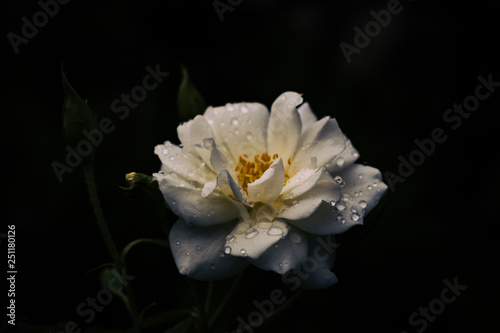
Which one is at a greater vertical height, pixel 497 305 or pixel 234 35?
pixel 234 35

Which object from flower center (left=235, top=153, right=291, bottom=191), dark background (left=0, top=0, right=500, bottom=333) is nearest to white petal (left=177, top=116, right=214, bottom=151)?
flower center (left=235, top=153, right=291, bottom=191)

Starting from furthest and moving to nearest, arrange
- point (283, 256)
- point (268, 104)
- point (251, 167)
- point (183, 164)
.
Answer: point (268, 104) < point (251, 167) < point (183, 164) < point (283, 256)

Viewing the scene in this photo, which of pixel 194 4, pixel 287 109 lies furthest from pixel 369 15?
pixel 287 109

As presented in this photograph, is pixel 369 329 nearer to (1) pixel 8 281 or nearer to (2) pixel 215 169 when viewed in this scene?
(2) pixel 215 169

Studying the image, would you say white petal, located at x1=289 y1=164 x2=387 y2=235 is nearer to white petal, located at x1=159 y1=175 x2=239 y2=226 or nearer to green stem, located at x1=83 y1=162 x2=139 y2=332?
white petal, located at x1=159 y1=175 x2=239 y2=226

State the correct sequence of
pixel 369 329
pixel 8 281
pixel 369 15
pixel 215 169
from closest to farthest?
1. pixel 215 169
2. pixel 8 281
3. pixel 369 329
4. pixel 369 15

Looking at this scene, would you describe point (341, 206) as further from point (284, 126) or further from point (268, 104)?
point (268, 104)

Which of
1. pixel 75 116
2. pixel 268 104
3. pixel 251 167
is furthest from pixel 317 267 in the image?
pixel 268 104

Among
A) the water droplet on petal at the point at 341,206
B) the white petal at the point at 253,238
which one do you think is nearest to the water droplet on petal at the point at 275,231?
the white petal at the point at 253,238
